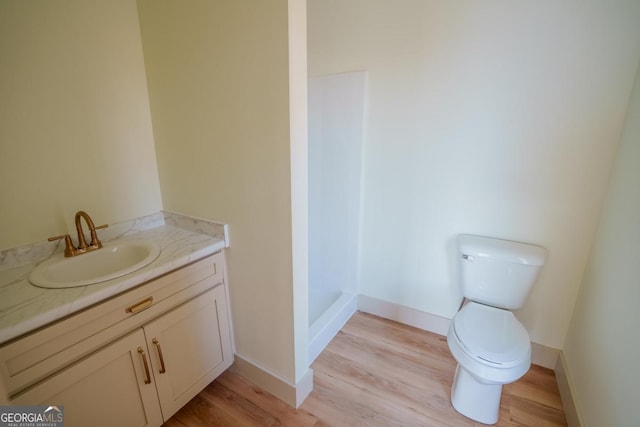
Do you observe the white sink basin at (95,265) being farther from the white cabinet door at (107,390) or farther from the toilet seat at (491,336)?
the toilet seat at (491,336)

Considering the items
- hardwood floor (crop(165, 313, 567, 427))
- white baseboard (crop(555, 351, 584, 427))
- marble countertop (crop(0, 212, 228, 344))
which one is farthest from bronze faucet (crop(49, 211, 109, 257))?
white baseboard (crop(555, 351, 584, 427))

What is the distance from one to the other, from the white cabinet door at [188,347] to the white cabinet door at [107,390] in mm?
47

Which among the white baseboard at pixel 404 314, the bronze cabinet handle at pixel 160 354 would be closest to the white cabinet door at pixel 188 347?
the bronze cabinet handle at pixel 160 354

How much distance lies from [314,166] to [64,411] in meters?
1.88

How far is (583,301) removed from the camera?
4.72ft

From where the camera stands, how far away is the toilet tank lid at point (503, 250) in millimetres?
1458

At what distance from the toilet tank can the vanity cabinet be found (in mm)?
1413

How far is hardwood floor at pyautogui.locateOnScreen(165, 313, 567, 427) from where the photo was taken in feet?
4.58

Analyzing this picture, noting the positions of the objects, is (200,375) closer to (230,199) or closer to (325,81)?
(230,199)

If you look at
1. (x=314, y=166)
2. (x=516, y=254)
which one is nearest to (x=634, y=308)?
(x=516, y=254)

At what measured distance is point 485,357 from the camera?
4.05 ft

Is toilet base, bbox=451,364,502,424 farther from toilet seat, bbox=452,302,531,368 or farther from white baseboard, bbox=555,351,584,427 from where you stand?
white baseboard, bbox=555,351,584,427

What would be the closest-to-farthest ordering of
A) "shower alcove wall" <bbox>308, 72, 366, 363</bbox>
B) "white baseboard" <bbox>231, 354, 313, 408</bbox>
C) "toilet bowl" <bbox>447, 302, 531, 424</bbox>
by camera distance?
1. "toilet bowl" <bbox>447, 302, 531, 424</bbox>
2. "white baseboard" <bbox>231, 354, 313, 408</bbox>
3. "shower alcove wall" <bbox>308, 72, 366, 363</bbox>

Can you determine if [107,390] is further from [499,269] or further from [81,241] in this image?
[499,269]
